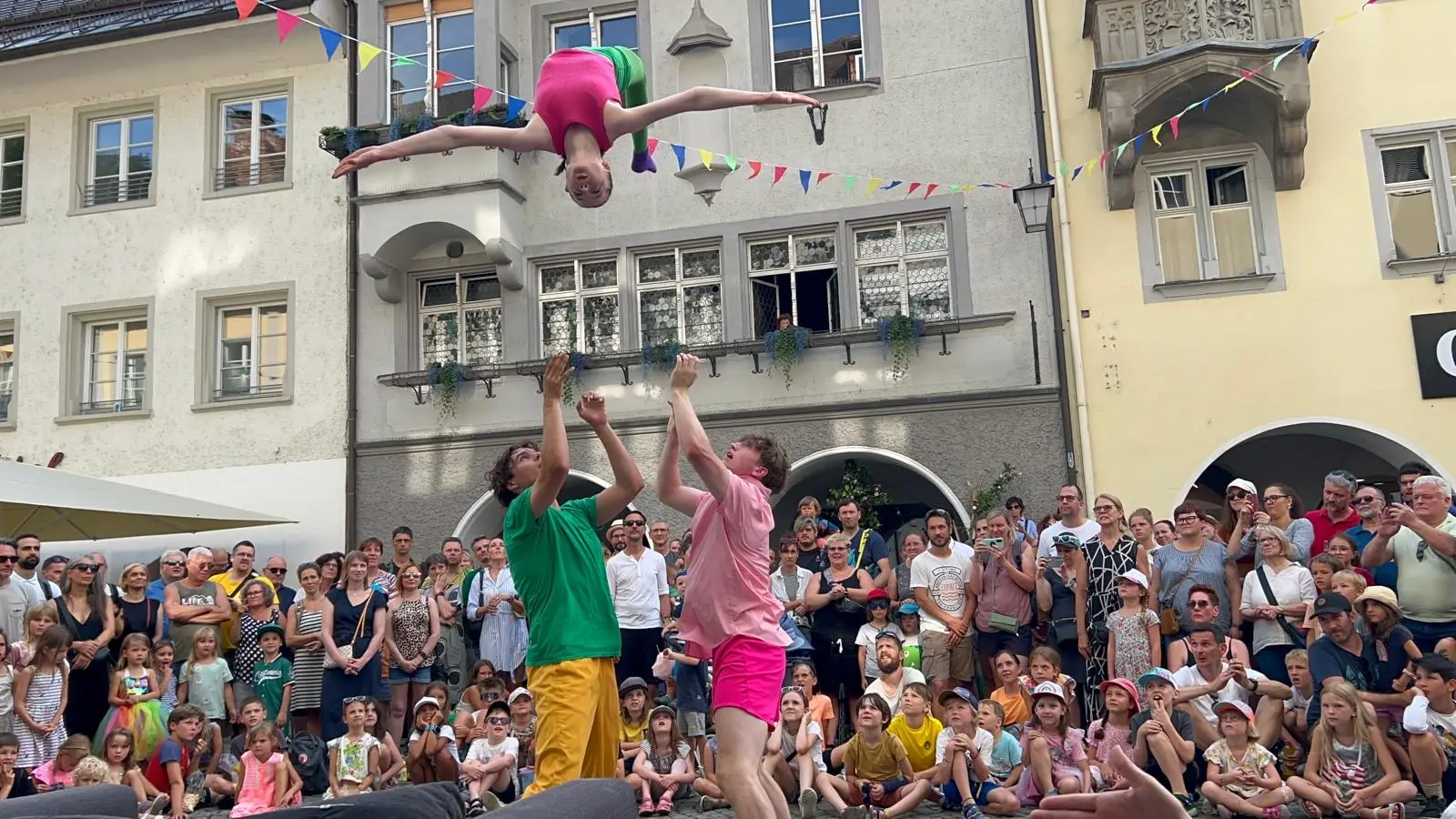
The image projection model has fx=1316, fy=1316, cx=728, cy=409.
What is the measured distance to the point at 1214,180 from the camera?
15477mm

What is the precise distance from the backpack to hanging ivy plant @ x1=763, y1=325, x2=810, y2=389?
7.43m

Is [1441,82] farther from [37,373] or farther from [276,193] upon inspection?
[37,373]

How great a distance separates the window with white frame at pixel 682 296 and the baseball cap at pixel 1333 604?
30.5ft

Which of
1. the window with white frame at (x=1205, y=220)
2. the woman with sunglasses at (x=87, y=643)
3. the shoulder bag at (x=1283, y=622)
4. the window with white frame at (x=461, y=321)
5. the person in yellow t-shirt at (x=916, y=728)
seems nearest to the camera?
the shoulder bag at (x=1283, y=622)

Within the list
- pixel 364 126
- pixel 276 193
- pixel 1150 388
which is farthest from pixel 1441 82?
pixel 276 193

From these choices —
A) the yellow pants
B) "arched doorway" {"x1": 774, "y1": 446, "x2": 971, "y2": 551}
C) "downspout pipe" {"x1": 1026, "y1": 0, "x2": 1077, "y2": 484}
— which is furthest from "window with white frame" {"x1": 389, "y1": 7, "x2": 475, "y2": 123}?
the yellow pants

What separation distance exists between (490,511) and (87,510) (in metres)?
5.93

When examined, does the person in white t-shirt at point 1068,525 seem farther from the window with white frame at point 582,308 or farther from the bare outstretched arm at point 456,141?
the window with white frame at point 582,308

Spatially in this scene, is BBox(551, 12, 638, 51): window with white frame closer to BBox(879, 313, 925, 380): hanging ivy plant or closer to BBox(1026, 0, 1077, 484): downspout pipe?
BBox(1026, 0, 1077, 484): downspout pipe

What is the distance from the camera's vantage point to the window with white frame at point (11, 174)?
1948 centimetres

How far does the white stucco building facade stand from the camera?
699 inches

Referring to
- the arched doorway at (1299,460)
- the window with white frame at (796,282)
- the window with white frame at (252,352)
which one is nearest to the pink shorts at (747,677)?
the arched doorway at (1299,460)

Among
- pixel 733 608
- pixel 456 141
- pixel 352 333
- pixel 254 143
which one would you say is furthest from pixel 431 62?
pixel 733 608

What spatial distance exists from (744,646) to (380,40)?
14843mm
